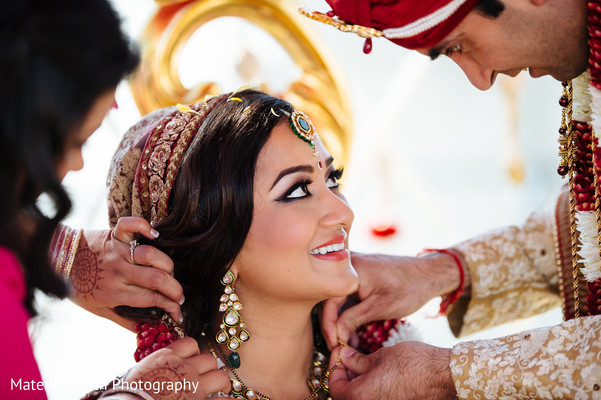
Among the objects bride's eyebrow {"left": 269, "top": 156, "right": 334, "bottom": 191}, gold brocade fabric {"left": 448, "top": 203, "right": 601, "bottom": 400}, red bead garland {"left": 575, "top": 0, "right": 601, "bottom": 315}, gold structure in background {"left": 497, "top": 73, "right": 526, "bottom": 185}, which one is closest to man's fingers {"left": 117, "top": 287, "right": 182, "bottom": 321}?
bride's eyebrow {"left": 269, "top": 156, "right": 334, "bottom": 191}

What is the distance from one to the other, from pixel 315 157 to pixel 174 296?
0.62m

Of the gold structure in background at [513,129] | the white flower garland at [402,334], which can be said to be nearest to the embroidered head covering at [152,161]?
the white flower garland at [402,334]

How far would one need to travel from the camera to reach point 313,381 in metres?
2.35

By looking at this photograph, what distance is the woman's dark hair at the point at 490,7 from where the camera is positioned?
1.84 meters

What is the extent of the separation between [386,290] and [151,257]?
2.94ft

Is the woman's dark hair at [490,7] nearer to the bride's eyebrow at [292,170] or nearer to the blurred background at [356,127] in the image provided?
the bride's eyebrow at [292,170]

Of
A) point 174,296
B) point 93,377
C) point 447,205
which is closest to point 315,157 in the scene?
point 174,296

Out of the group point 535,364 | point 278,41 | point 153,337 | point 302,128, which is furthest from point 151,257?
point 278,41

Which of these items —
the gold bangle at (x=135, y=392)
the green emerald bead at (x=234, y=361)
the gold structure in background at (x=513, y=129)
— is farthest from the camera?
the gold structure in background at (x=513, y=129)

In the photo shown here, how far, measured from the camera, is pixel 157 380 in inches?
72.6

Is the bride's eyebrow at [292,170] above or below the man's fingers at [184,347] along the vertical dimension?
above

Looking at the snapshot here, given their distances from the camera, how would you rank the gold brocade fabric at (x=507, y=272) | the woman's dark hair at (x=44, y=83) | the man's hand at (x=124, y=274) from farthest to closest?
the gold brocade fabric at (x=507, y=272) → the man's hand at (x=124, y=274) → the woman's dark hair at (x=44, y=83)

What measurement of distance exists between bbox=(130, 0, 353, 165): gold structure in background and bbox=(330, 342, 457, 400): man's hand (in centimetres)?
161

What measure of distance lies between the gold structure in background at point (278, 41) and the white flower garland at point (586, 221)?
170 centimetres
